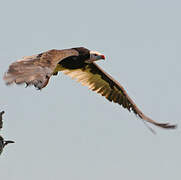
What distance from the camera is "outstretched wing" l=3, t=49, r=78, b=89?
40.4ft

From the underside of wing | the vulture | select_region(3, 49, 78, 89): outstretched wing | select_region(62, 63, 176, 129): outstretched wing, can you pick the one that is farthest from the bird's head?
the underside of wing

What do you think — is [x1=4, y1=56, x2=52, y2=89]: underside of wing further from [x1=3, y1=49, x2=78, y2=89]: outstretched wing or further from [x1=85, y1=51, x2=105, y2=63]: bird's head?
[x1=85, y1=51, x2=105, y2=63]: bird's head

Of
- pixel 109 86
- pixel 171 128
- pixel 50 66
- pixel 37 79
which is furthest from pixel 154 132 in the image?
pixel 37 79

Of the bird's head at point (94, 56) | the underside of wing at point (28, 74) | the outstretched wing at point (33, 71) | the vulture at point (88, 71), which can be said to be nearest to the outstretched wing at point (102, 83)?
the vulture at point (88, 71)

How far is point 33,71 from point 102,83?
8.99 metres

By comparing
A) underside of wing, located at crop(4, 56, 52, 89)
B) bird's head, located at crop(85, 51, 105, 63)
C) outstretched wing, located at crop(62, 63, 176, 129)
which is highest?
underside of wing, located at crop(4, 56, 52, 89)

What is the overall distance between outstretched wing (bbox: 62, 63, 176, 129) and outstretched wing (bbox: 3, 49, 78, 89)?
6.29 meters

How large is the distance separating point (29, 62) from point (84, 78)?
25.3 ft

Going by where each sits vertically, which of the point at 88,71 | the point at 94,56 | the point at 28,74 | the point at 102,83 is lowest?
the point at 102,83

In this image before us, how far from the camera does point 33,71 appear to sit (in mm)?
13000

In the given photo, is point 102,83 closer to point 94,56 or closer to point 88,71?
point 88,71

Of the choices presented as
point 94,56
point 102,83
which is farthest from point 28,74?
point 102,83

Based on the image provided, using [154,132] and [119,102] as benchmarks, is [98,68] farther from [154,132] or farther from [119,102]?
[154,132]

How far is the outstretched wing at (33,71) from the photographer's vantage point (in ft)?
40.4
